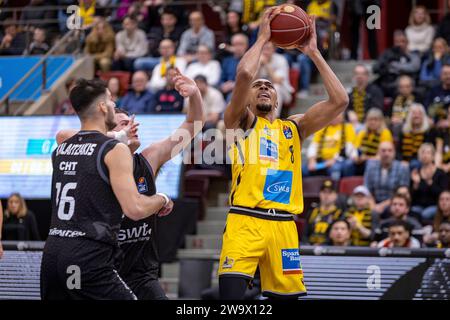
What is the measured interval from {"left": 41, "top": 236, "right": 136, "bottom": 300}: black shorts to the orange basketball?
235 cm

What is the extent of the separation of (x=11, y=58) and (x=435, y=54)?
23.5 ft

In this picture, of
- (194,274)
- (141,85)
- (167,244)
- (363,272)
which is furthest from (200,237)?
(363,272)

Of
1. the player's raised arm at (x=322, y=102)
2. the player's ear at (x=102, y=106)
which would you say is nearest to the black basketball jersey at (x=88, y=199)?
the player's ear at (x=102, y=106)

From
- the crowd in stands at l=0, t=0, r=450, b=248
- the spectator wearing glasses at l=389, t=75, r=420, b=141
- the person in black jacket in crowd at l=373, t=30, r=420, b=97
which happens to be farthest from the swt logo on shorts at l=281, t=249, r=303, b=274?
the person in black jacket in crowd at l=373, t=30, r=420, b=97

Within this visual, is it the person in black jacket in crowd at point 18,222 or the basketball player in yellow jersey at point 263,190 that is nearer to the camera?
the basketball player in yellow jersey at point 263,190

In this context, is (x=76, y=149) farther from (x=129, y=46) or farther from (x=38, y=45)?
(x=38, y=45)

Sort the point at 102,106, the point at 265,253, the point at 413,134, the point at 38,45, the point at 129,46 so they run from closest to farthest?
1. the point at 102,106
2. the point at 265,253
3. the point at 413,134
4. the point at 129,46
5. the point at 38,45

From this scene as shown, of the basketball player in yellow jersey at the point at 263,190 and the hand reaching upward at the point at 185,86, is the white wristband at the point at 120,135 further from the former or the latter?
the basketball player in yellow jersey at the point at 263,190

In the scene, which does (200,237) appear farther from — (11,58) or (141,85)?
(11,58)

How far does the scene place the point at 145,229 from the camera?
7441 mm

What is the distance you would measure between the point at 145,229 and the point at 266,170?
1052 millimetres

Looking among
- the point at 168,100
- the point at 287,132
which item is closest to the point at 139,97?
the point at 168,100

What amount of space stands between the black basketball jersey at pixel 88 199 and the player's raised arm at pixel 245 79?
1510 millimetres

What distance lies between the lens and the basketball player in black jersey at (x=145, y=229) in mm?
7289
